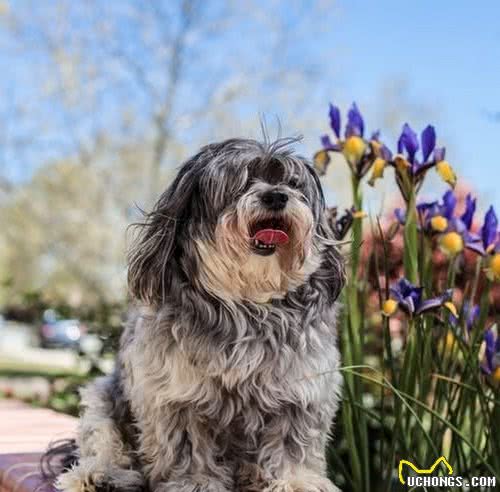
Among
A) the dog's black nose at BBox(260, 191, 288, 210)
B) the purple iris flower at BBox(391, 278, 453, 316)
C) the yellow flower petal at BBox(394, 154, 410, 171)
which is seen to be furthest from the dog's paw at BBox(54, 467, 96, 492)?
the yellow flower petal at BBox(394, 154, 410, 171)

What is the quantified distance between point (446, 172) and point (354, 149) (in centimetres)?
40

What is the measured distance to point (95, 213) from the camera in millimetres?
16500

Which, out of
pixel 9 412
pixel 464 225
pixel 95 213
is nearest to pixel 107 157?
pixel 95 213

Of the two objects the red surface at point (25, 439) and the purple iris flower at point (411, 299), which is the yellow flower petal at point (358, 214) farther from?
the red surface at point (25, 439)

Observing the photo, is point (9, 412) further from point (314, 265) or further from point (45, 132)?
point (45, 132)

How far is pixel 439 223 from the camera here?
11.0 ft

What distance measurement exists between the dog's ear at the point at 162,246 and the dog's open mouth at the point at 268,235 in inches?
10.3

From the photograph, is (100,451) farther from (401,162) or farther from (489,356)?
(401,162)

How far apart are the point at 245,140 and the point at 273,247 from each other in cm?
37

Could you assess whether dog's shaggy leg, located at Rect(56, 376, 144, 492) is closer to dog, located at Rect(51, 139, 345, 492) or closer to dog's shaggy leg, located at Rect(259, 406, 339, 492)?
dog, located at Rect(51, 139, 345, 492)

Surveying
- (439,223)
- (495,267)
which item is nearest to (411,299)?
(495,267)

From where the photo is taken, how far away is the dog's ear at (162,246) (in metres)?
2.65

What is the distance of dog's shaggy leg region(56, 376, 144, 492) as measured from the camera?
2752mm

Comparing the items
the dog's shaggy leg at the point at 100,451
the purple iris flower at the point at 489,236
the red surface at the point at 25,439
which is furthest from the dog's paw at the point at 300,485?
the purple iris flower at the point at 489,236
